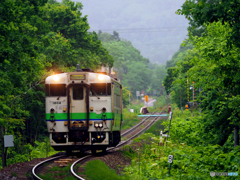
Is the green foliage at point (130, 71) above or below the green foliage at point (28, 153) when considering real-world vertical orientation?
above

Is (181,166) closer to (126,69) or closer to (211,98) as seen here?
(211,98)

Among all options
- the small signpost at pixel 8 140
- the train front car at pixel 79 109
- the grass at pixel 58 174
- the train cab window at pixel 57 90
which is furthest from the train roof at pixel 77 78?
the grass at pixel 58 174

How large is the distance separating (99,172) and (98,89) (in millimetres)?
5385

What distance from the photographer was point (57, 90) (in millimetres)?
16641

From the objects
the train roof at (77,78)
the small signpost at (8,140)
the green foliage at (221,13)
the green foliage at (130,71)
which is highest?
the green foliage at (130,71)

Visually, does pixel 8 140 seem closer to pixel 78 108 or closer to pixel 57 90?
pixel 57 90

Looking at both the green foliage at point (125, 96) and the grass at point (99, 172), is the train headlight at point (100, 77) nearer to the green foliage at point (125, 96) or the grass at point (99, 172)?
the grass at point (99, 172)

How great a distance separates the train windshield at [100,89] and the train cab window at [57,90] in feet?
4.47

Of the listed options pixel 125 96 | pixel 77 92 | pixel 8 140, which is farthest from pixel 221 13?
pixel 125 96

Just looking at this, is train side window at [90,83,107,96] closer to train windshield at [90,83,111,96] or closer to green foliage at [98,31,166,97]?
train windshield at [90,83,111,96]

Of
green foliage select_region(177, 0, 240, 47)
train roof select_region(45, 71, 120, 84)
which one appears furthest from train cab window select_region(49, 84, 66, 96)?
green foliage select_region(177, 0, 240, 47)

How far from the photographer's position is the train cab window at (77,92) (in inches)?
655

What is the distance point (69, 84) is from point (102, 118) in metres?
2.29

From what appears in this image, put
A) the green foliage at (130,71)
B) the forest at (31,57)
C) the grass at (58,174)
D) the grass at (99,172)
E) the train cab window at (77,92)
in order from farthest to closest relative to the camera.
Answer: the green foliage at (130,71)
the forest at (31,57)
the train cab window at (77,92)
the grass at (58,174)
the grass at (99,172)
